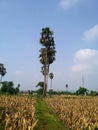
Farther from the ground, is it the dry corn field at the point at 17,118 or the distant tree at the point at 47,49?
the distant tree at the point at 47,49

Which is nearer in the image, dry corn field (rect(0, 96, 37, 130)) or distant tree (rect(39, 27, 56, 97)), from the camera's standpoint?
dry corn field (rect(0, 96, 37, 130))

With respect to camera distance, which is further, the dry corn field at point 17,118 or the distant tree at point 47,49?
the distant tree at point 47,49

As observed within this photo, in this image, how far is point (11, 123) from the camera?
2081 centimetres

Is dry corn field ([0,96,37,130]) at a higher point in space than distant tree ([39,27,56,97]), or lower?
lower

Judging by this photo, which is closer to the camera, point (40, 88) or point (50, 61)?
point (50, 61)

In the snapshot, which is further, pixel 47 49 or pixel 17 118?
pixel 47 49

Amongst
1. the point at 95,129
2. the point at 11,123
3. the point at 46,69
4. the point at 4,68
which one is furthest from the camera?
the point at 4,68

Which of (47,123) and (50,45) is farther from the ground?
(50,45)

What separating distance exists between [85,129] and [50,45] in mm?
53712

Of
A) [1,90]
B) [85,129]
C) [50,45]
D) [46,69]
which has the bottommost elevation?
[85,129]

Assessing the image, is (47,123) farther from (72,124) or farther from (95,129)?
(95,129)

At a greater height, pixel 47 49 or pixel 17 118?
pixel 47 49

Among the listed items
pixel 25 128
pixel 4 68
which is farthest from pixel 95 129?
pixel 4 68

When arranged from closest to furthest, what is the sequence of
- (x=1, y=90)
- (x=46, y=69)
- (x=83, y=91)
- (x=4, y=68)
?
1. (x=46, y=69)
2. (x=1, y=90)
3. (x=83, y=91)
4. (x=4, y=68)
